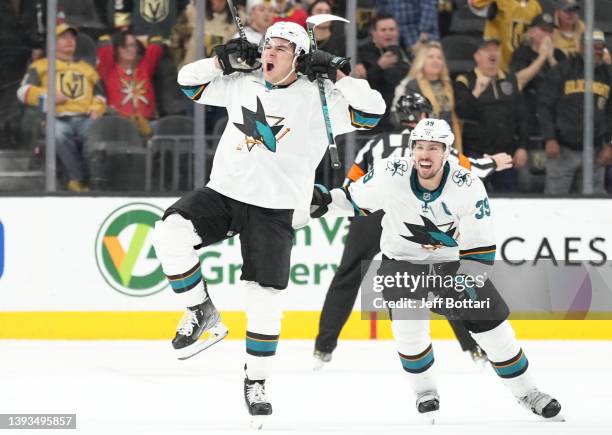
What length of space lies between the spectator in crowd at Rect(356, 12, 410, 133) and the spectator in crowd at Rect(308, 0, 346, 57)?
0.13 m

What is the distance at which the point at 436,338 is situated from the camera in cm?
826

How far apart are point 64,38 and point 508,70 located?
2.48 m

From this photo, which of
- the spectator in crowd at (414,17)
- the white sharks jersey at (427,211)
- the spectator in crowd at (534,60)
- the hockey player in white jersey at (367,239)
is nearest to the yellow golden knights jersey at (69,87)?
the spectator in crowd at (414,17)

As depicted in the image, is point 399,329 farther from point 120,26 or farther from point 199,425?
point 120,26

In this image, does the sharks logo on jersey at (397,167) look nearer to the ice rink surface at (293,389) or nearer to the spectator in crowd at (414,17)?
the ice rink surface at (293,389)

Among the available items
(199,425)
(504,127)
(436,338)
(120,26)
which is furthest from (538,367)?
(120,26)

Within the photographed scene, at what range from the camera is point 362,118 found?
5496 mm

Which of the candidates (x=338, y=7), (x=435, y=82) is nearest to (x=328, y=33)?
(x=338, y=7)

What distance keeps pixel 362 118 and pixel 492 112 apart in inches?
115

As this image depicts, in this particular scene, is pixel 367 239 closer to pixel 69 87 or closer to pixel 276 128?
pixel 276 128

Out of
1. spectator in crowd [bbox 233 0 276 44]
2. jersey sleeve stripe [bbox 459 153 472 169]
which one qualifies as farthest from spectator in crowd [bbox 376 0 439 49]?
jersey sleeve stripe [bbox 459 153 472 169]

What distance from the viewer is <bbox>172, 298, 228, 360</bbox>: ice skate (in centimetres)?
532

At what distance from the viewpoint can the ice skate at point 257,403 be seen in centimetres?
532

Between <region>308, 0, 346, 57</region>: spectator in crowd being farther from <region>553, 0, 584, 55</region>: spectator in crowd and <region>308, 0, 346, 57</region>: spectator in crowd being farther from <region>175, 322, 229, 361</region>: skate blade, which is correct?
<region>175, 322, 229, 361</region>: skate blade
